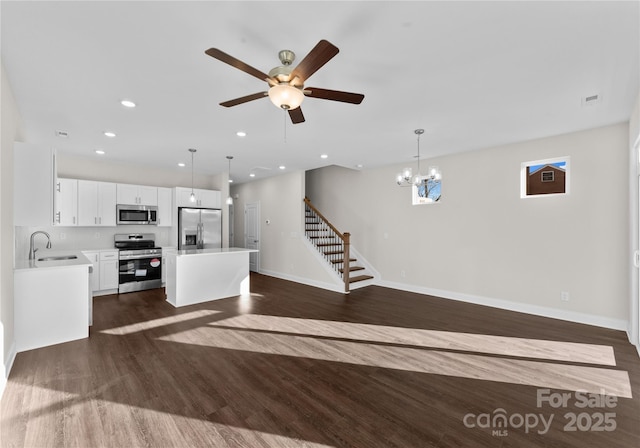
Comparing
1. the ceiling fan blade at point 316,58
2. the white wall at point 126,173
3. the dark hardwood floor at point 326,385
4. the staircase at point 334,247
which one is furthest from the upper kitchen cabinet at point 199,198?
the ceiling fan blade at point 316,58

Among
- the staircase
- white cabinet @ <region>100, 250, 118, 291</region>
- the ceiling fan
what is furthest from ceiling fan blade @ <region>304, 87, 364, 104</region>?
white cabinet @ <region>100, 250, 118, 291</region>

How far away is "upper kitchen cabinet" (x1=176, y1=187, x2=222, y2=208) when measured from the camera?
6.98 metres

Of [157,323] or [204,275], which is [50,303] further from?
[204,275]

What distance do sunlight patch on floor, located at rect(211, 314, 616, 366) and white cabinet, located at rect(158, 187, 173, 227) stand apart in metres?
3.73

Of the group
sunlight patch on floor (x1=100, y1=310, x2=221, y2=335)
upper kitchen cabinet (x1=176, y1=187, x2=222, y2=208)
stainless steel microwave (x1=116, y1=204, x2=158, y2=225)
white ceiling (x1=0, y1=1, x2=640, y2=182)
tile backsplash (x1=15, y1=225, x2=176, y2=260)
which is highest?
white ceiling (x1=0, y1=1, x2=640, y2=182)

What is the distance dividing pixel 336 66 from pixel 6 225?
3480 millimetres

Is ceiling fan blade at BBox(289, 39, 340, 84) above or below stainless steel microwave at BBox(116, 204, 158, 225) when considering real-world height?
above

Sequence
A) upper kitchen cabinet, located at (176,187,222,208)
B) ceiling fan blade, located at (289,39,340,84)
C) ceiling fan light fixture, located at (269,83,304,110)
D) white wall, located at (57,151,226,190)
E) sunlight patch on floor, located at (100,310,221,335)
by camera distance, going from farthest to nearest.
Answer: upper kitchen cabinet, located at (176,187,222,208), white wall, located at (57,151,226,190), sunlight patch on floor, located at (100,310,221,335), ceiling fan light fixture, located at (269,83,304,110), ceiling fan blade, located at (289,39,340,84)

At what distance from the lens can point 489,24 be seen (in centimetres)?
205

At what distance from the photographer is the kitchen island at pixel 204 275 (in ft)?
16.8

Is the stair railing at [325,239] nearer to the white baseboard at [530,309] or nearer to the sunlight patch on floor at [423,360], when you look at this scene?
the white baseboard at [530,309]

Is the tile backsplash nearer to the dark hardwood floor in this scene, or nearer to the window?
the dark hardwood floor

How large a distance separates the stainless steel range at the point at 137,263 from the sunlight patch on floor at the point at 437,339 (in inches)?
121

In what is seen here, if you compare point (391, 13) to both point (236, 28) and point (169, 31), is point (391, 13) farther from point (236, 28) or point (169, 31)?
point (169, 31)
